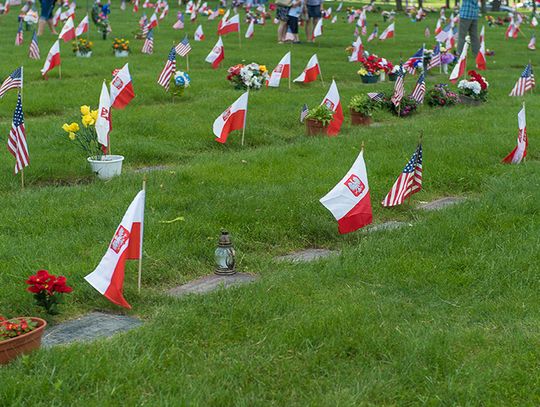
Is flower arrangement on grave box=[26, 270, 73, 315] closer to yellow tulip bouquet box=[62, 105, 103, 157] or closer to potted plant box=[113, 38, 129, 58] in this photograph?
yellow tulip bouquet box=[62, 105, 103, 157]

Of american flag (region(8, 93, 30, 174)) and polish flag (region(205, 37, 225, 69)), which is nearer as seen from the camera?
american flag (region(8, 93, 30, 174))

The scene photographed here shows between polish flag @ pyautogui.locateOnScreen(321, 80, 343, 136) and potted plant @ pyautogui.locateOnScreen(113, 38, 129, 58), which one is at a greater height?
polish flag @ pyautogui.locateOnScreen(321, 80, 343, 136)

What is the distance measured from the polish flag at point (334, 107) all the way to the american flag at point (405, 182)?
3727 millimetres

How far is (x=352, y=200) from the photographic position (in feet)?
24.1

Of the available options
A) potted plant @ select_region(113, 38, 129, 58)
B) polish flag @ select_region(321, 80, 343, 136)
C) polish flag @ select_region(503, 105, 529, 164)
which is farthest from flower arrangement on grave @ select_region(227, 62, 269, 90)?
potted plant @ select_region(113, 38, 129, 58)

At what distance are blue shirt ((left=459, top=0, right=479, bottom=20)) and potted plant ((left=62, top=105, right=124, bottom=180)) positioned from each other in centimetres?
1344

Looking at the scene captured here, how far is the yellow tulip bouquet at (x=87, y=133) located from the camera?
31.6ft

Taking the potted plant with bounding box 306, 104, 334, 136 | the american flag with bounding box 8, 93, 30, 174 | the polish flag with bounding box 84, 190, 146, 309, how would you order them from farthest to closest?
the potted plant with bounding box 306, 104, 334, 136
the american flag with bounding box 8, 93, 30, 174
the polish flag with bounding box 84, 190, 146, 309

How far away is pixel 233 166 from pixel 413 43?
19.4 metres

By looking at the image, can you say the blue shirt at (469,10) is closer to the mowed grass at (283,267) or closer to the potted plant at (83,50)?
the mowed grass at (283,267)

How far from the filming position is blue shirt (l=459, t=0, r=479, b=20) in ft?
69.9

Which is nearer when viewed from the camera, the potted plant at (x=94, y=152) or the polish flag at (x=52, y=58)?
the potted plant at (x=94, y=152)

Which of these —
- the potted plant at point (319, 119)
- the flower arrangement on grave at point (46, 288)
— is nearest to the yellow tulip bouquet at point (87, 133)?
the potted plant at point (319, 119)

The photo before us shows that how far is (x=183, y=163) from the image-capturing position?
10.7 m
